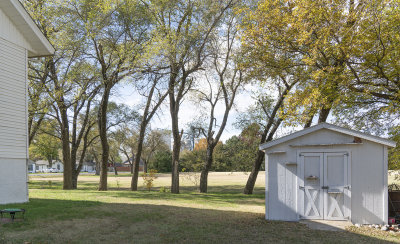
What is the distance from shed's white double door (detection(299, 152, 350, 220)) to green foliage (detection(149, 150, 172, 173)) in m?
57.3

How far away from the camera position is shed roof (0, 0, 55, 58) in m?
13.0

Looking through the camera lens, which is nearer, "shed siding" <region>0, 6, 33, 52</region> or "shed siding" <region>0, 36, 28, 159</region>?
"shed siding" <region>0, 36, 28, 159</region>

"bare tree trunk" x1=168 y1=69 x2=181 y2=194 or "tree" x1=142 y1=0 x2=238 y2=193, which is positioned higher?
"tree" x1=142 y1=0 x2=238 y2=193

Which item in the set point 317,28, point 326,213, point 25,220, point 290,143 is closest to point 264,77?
point 317,28

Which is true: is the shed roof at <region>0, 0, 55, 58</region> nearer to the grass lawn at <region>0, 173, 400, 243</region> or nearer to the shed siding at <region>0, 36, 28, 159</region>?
the shed siding at <region>0, 36, 28, 159</region>

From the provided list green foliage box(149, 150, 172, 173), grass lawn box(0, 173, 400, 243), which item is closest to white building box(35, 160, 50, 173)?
green foliage box(149, 150, 172, 173)

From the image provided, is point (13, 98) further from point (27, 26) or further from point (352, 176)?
point (352, 176)

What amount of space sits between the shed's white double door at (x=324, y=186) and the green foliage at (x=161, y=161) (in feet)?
188

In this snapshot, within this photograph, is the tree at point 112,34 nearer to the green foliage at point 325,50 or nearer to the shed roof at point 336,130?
the green foliage at point 325,50

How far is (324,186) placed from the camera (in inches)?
431

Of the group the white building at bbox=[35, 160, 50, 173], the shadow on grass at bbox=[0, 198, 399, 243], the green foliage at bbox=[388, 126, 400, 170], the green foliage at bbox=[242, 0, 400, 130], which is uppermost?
the green foliage at bbox=[242, 0, 400, 130]

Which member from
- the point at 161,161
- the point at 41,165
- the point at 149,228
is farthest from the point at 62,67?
the point at 41,165

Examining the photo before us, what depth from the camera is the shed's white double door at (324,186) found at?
10789mm

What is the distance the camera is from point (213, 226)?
10.3 meters
